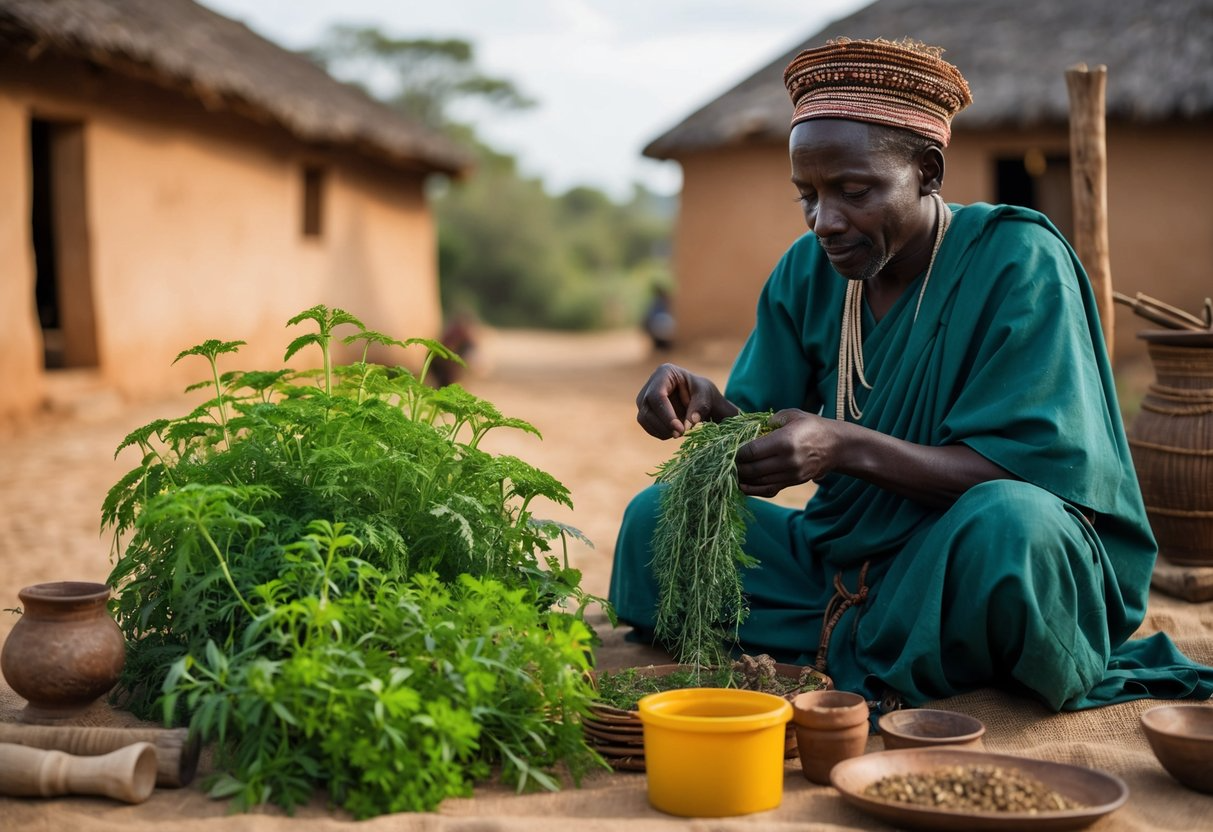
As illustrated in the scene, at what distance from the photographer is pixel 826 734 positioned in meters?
2.49

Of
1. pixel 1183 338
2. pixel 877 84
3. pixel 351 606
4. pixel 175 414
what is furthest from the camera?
pixel 175 414

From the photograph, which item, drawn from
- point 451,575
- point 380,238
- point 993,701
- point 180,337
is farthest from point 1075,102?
point 380,238

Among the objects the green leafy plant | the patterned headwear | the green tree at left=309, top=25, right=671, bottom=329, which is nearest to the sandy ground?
the green leafy plant

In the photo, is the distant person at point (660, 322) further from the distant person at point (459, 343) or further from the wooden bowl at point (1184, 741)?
the wooden bowl at point (1184, 741)

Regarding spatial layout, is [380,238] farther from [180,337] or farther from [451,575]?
[451,575]

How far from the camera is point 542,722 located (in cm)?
253

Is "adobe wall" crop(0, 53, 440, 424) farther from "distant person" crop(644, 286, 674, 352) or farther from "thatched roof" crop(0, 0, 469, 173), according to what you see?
"distant person" crop(644, 286, 674, 352)

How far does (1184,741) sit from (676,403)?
4.86 feet

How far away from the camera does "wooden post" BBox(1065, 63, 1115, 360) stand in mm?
4699

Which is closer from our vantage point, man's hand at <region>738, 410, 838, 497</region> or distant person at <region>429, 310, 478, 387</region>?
man's hand at <region>738, 410, 838, 497</region>

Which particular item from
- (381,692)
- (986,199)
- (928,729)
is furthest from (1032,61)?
(381,692)

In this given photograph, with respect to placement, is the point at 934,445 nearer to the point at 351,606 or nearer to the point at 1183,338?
the point at 351,606

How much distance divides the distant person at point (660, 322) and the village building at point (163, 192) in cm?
397

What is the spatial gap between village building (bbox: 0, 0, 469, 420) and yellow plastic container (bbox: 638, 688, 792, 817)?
23.6ft
